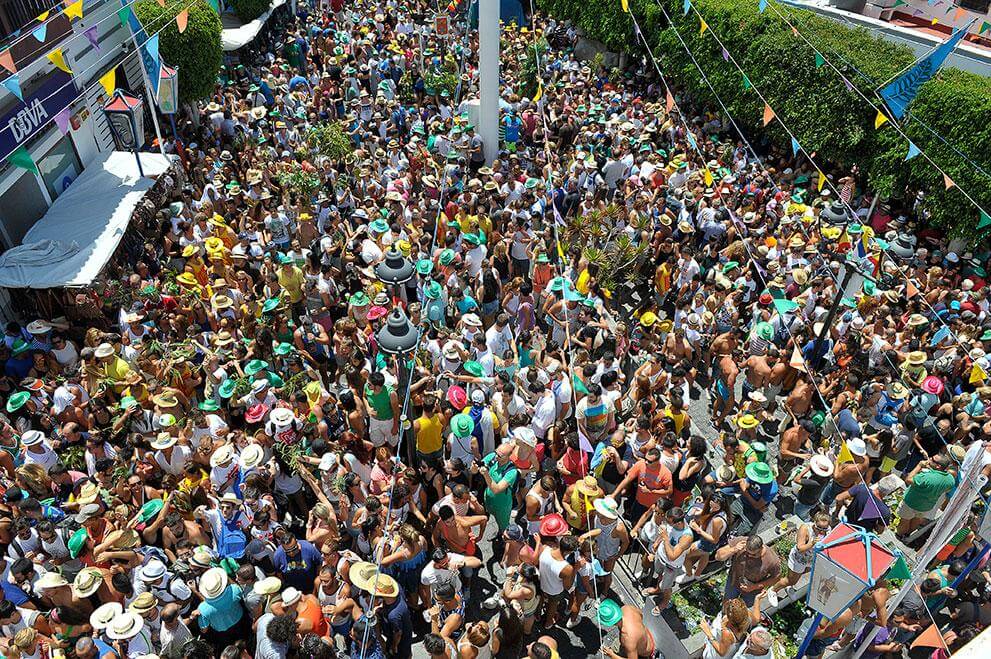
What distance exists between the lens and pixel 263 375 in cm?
752

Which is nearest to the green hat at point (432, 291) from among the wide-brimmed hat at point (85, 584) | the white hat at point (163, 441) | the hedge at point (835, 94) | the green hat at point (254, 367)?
the green hat at point (254, 367)

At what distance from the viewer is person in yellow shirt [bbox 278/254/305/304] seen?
9.15m

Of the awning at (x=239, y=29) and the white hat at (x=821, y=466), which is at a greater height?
the awning at (x=239, y=29)

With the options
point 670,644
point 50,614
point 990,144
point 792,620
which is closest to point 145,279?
point 50,614

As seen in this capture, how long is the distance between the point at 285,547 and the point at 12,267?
641 centimetres

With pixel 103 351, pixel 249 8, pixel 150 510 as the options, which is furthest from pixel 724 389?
pixel 249 8

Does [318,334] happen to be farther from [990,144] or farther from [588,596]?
[990,144]

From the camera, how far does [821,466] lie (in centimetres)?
661

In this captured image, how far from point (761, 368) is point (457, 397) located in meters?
3.73

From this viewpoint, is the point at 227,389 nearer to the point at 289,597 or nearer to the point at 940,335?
the point at 289,597

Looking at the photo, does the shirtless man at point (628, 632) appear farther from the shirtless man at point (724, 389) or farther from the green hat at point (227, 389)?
the green hat at point (227, 389)

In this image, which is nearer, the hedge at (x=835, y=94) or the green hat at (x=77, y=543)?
the green hat at (x=77, y=543)

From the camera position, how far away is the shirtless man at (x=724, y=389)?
8.16 m

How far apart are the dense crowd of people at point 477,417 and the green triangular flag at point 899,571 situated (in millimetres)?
435
